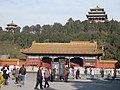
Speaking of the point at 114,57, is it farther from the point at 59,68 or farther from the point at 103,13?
the point at 103,13

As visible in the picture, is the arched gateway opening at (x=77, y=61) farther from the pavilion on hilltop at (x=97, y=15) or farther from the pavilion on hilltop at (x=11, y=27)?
the pavilion on hilltop at (x=11, y=27)

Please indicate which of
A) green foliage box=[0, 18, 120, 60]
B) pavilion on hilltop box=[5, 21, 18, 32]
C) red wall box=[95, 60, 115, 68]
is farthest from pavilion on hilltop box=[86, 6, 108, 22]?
red wall box=[95, 60, 115, 68]

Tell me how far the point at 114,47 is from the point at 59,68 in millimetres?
39526

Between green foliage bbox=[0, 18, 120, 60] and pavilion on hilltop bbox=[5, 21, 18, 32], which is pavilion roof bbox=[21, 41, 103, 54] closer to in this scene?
green foliage bbox=[0, 18, 120, 60]

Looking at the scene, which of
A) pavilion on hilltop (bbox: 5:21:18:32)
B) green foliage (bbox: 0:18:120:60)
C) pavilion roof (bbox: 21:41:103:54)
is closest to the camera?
pavilion roof (bbox: 21:41:103:54)

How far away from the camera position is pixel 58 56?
47.6 metres

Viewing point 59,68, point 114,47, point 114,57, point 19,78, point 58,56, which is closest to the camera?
point 19,78

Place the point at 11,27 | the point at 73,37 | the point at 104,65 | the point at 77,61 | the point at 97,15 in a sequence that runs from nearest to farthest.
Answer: the point at 104,65, the point at 77,61, the point at 73,37, the point at 97,15, the point at 11,27

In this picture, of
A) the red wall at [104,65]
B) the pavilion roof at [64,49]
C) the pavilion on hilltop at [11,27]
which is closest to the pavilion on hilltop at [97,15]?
the pavilion on hilltop at [11,27]

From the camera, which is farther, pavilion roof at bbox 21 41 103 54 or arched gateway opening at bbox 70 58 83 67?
pavilion roof at bbox 21 41 103 54

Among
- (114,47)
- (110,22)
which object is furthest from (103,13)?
(114,47)

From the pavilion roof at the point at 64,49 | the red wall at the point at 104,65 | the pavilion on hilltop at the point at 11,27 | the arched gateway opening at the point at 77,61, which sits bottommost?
the red wall at the point at 104,65

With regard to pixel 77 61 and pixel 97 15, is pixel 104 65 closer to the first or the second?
pixel 77 61

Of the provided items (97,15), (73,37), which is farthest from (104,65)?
(97,15)
